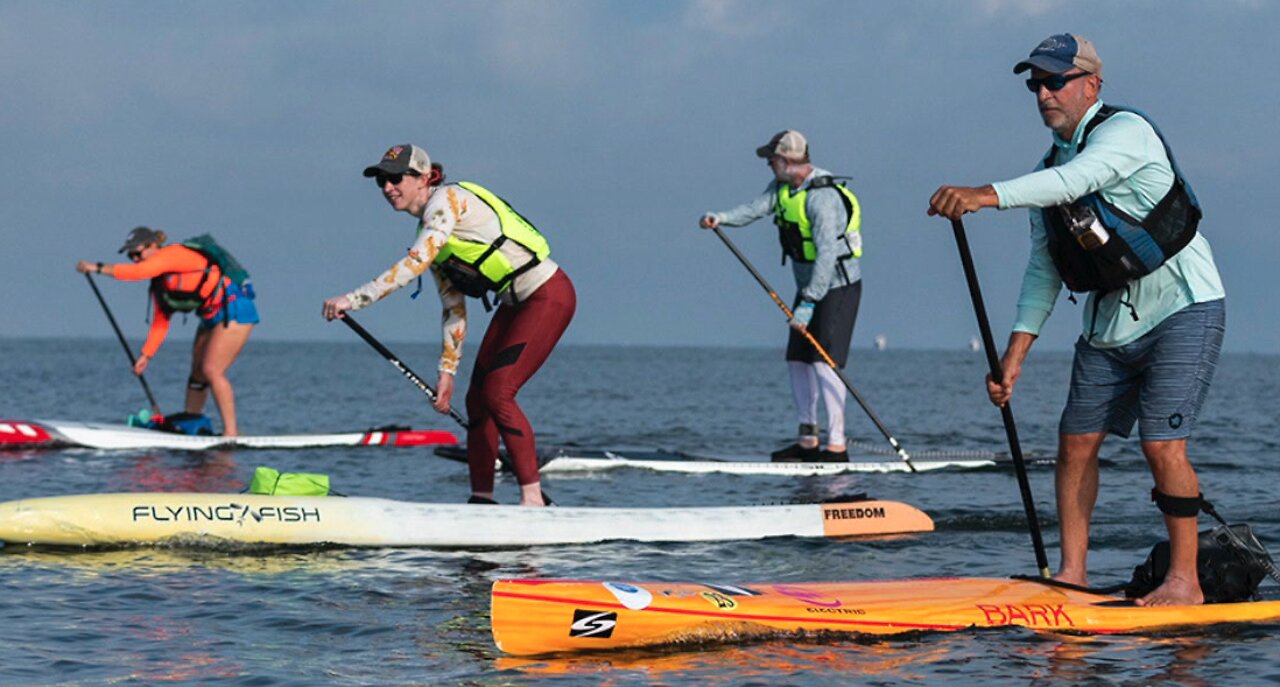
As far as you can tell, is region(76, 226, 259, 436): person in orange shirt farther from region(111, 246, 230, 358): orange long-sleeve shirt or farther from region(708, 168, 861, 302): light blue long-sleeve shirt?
region(708, 168, 861, 302): light blue long-sleeve shirt

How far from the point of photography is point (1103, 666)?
5.95 metres

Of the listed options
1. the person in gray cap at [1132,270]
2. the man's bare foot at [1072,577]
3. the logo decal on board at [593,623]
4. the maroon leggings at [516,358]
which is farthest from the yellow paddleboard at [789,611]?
the maroon leggings at [516,358]

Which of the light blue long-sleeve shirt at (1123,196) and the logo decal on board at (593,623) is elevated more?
the light blue long-sleeve shirt at (1123,196)

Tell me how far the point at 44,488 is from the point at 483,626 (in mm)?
6928

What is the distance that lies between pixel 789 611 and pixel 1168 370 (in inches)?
72.6

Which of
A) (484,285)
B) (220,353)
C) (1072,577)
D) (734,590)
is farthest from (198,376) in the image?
(1072,577)

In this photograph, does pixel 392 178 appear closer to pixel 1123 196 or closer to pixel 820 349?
pixel 1123 196

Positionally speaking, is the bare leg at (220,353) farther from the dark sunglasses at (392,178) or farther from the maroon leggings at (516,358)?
the dark sunglasses at (392,178)

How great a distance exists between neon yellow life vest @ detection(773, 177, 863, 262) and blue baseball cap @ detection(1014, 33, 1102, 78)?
281 inches

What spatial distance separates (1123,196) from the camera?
6.20 meters

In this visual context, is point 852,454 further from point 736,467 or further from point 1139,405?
point 1139,405

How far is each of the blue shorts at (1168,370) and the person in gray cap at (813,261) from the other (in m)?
6.72

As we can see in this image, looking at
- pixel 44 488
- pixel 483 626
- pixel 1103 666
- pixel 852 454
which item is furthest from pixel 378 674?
pixel 852 454

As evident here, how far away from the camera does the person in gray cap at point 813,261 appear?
1330cm
